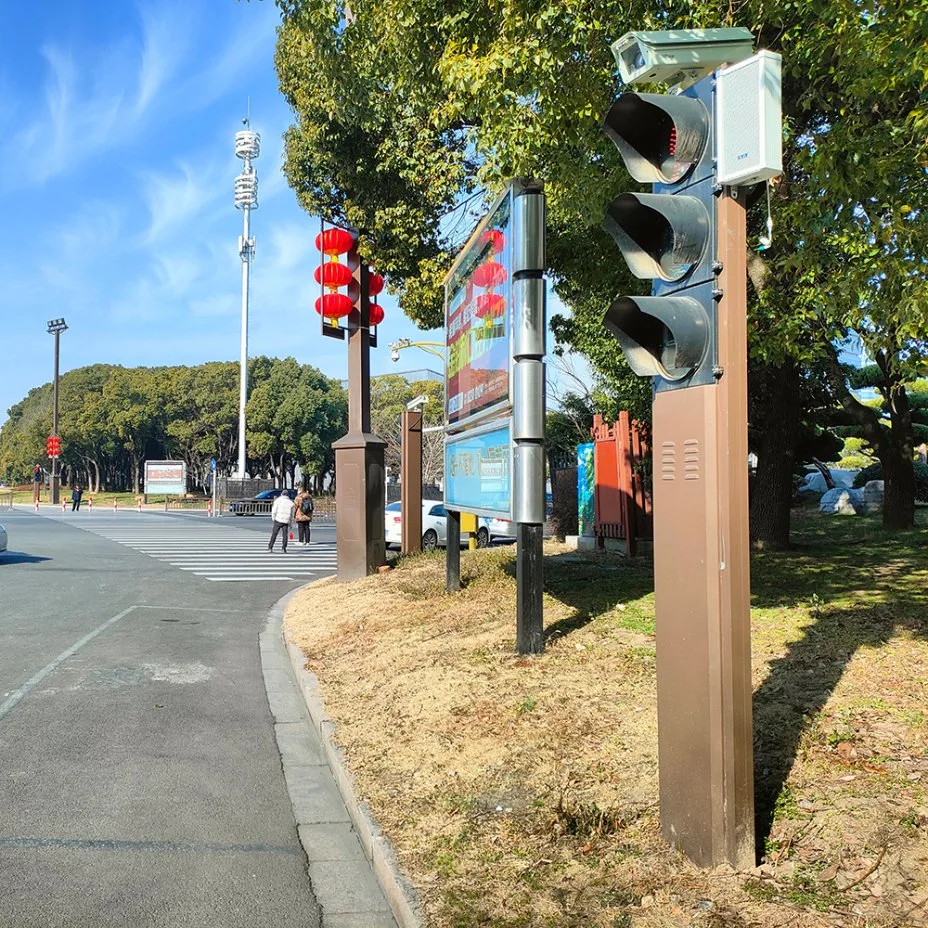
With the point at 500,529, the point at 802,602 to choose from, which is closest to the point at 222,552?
the point at 500,529

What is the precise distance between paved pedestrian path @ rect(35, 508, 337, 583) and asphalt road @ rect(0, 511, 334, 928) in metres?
5.93

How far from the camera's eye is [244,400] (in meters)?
60.2

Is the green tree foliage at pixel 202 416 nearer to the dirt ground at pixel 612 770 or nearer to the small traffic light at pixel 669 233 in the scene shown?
the dirt ground at pixel 612 770

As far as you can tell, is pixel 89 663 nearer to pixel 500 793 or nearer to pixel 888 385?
pixel 500 793

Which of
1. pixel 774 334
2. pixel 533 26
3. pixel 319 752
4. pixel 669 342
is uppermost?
pixel 533 26

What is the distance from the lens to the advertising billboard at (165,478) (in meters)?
59.8

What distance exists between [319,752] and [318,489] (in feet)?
229

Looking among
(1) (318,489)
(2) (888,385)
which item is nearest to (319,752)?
(2) (888,385)

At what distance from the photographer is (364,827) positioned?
13.8 feet

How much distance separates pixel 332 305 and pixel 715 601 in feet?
32.6

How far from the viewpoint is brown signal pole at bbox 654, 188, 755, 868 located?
326 cm

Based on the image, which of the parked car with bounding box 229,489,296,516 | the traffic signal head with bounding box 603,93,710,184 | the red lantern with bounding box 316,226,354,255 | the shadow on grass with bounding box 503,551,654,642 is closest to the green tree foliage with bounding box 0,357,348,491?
A: the parked car with bounding box 229,489,296,516

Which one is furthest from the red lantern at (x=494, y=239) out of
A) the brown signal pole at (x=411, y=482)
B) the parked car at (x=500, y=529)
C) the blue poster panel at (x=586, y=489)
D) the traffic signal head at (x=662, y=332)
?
the parked car at (x=500, y=529)

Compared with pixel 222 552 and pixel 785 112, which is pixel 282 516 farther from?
pixel 785 112
